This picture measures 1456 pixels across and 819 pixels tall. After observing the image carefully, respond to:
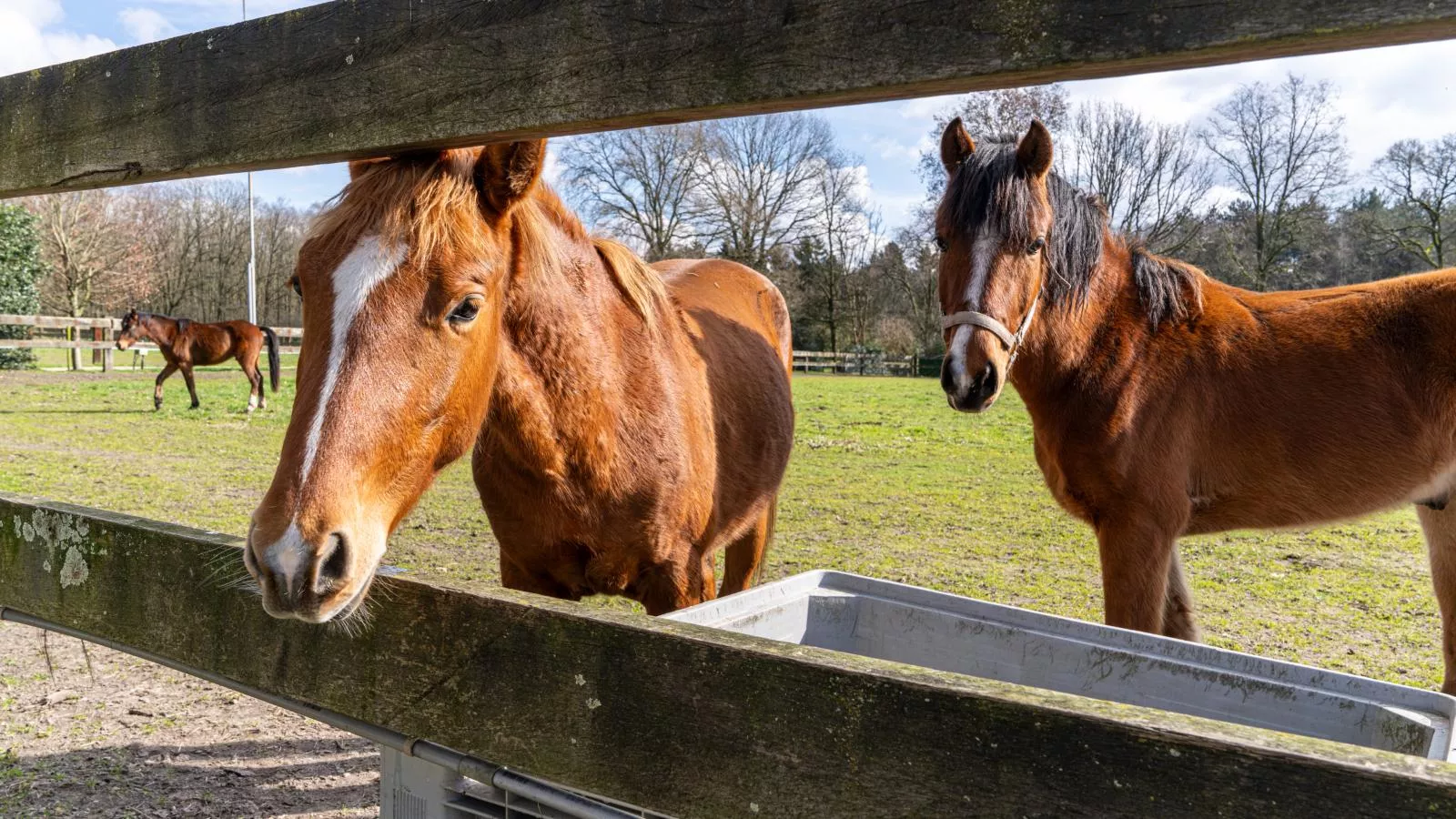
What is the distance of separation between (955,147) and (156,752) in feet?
12.7

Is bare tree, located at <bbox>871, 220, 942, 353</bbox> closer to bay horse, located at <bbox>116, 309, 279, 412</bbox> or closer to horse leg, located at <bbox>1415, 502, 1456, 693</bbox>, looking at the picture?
bay horse, located at <bbox>116, 309, 279, 412</bbox>

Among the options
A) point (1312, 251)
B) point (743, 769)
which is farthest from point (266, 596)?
point (1312, 251)

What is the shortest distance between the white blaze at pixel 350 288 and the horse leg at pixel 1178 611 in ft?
10.4

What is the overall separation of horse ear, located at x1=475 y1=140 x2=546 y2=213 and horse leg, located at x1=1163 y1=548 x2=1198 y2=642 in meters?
2.94

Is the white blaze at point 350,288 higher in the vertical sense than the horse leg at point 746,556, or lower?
higher

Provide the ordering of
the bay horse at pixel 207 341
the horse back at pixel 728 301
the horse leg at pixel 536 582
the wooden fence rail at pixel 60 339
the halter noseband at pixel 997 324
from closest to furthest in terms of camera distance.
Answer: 1. the horse leg at pixel 536 582
2. the halter noseband at pixel 997 324
3. the horse back at pixel 728 301
4. the bay horse at pixel 207 341
5. the wooden fence rail at pixel 60 339

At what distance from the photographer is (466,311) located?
1732mm

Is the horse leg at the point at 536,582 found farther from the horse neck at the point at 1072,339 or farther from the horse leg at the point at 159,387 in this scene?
the horse leg at the point at 159,387

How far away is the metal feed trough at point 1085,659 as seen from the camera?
5.74 feet

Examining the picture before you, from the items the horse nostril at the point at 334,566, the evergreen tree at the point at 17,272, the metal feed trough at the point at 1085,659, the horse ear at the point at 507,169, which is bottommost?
the metal feed trough at the point at 1085,659

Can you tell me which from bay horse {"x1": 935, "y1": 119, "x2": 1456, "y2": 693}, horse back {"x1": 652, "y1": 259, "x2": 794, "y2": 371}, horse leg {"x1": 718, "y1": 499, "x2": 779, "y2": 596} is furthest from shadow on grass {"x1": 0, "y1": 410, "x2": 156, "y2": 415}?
bay horse {"x1": 935, "y1": 119, "x2": 1456, "y2": 693}

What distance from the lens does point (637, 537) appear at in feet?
8.29

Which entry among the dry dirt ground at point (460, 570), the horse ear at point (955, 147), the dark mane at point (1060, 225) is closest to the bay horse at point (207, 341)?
the dry dirt ground at point (460, 570)

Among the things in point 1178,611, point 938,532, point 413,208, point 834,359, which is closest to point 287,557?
point 413,208
